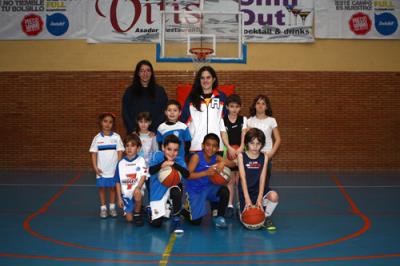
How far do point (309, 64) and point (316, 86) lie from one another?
54cm

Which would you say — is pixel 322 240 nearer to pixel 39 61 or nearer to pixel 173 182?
pixel 173 182

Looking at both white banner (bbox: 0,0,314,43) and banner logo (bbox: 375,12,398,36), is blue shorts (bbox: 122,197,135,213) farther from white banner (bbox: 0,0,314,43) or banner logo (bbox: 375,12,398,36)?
banner logo (bbox: 375,12,398,36)

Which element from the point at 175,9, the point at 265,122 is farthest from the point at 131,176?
the point at 175,9

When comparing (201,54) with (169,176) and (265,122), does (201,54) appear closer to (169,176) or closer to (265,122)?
(265,122)

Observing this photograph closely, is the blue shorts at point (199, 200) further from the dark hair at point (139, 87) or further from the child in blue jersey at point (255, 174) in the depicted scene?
the dark hair at point (139, 87)

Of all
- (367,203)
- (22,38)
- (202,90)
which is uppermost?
(22,38)

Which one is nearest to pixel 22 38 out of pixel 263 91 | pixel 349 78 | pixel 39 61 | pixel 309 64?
pixel 39 61

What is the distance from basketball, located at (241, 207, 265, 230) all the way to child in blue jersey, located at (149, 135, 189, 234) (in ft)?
2.64

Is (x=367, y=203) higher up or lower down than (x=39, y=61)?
lower down

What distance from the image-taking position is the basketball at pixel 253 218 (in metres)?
6.90

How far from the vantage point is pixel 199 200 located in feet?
24.0

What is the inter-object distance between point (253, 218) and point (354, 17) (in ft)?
26.0

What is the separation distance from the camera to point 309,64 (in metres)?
13.4

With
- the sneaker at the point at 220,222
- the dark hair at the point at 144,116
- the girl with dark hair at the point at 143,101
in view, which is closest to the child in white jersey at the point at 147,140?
the dark hair at the point at 144,116
